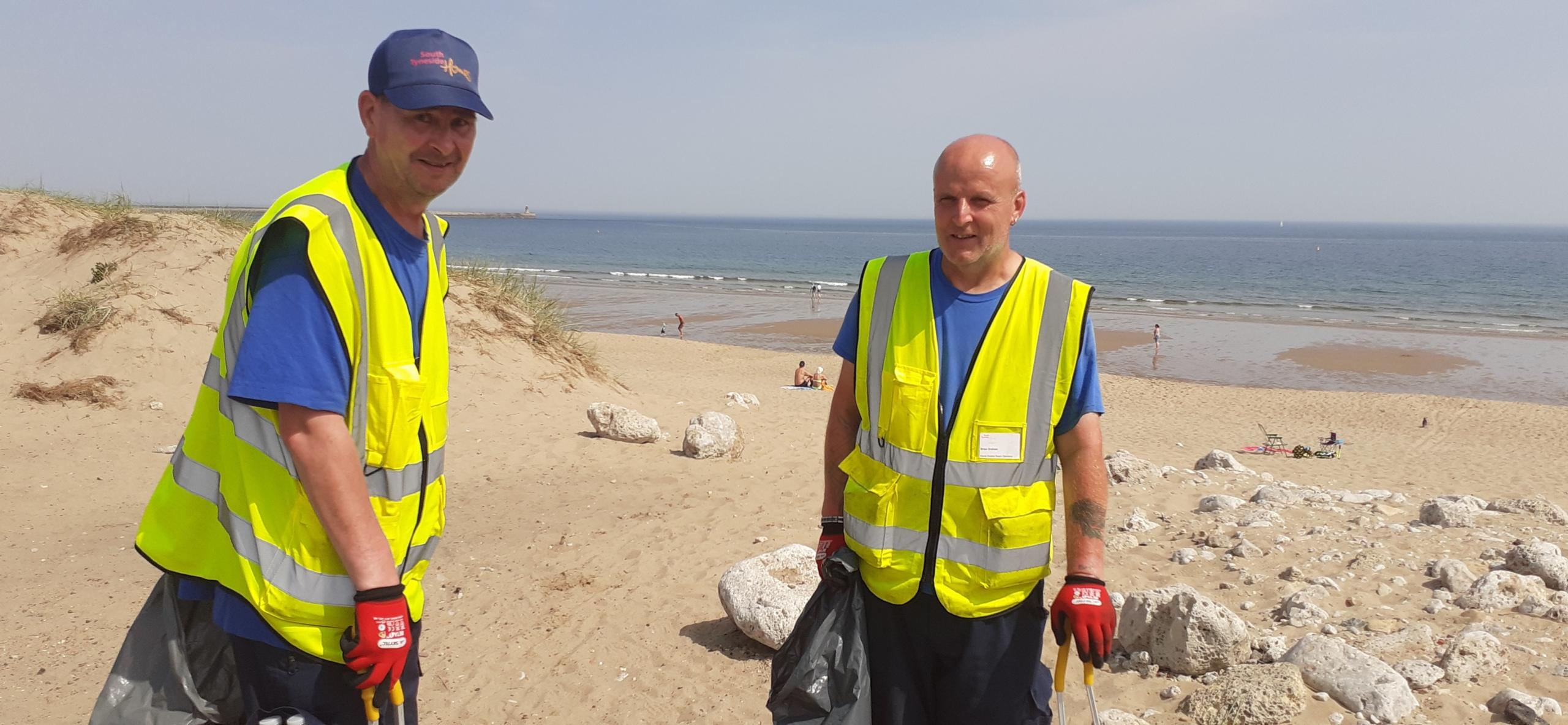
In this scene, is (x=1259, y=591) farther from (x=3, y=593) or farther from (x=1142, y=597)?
(x=3, y=593)

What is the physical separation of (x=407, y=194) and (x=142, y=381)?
28.8ft

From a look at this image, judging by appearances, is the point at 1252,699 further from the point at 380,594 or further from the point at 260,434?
the point at 260,434

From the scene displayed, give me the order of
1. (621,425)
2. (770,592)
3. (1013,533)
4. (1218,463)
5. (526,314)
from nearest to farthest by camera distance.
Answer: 1. (1013,533)
2. (770,592)
3. (621,425)
4. (1218,463)
5. (526,314)

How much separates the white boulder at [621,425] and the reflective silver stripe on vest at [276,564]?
7006mm

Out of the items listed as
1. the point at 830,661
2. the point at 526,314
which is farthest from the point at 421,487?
the point at 526,314

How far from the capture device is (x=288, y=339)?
5.87 feet

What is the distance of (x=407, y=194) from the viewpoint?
6.70 feet

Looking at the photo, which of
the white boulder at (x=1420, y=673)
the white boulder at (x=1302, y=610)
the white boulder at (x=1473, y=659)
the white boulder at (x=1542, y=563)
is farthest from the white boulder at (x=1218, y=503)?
the white boulder at (x=1420, y=673)

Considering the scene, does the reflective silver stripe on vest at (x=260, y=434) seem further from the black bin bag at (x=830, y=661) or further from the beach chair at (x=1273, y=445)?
the beach chair at (x=1273, y=445)

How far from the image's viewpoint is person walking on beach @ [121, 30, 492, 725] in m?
1.81

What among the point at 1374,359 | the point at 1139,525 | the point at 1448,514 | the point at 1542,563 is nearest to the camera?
the point at 1542,563

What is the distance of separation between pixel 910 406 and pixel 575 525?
177 inches

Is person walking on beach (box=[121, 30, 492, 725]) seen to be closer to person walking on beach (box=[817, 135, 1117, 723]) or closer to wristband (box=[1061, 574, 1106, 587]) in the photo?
person walking on beach (box=[817, 135, 1117, 723])

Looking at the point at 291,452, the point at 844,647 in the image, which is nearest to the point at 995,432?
the point at 844,647
